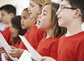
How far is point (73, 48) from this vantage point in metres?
0.74

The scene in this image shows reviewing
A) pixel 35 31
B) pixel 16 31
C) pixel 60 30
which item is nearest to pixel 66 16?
pixel 60 30

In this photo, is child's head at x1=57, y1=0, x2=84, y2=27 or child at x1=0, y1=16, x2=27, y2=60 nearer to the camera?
child's head at x1=57, y1=0, x2=84, y2=27

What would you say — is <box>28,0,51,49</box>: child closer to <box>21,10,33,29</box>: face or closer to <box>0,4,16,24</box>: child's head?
<box>21,10,33,29</box>: face

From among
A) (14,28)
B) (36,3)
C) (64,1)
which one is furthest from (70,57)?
(14,28)

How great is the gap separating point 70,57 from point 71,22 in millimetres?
199

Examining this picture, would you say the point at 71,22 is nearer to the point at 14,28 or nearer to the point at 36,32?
the point at 36,32

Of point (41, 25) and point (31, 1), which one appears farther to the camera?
point (31, 1)

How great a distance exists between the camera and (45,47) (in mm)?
978

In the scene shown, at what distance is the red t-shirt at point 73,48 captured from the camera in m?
0.71

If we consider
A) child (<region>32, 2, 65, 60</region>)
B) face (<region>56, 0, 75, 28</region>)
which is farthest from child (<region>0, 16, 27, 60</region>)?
face (<region>56, 0, 75, 28</region>)

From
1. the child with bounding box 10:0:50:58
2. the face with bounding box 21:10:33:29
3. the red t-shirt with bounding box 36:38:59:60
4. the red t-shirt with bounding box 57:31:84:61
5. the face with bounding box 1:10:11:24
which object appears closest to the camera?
the red t-shirt with bounding box 57:31:84:61

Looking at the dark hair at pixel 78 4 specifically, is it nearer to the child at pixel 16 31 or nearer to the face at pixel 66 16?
the face at pixel 66 16

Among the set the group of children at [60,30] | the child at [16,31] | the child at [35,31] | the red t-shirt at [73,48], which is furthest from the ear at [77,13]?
the child at [16,31]

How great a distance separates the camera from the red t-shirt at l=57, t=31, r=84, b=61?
2.35 feet
